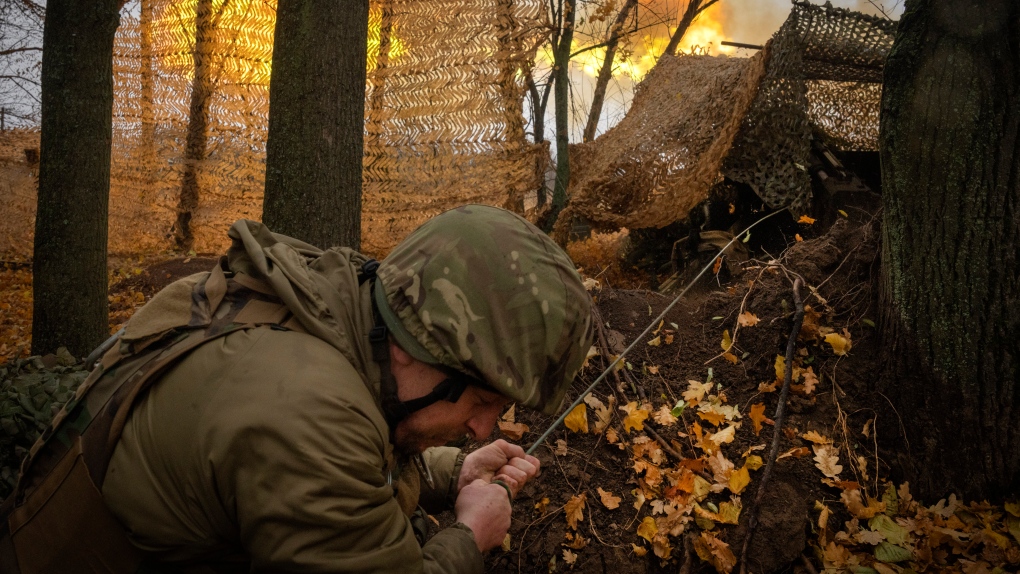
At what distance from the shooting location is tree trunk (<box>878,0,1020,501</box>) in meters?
2.29

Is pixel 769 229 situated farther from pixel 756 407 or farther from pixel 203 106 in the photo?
pixel 203 106

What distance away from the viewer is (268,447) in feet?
3.70

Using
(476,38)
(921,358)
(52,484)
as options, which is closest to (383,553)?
(52,484)

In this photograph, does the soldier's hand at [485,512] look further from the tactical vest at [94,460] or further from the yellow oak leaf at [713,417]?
the yellow oak leaf at [713,417]

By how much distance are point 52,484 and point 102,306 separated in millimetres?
2958

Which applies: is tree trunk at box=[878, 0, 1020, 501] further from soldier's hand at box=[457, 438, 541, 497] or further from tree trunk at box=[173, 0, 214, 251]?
tree trunk at box=[173, 0, 214, 251]

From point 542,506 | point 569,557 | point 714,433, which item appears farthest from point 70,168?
point 714,433

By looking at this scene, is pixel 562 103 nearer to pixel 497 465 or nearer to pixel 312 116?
pixel 312 116

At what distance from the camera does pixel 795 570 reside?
2.36m

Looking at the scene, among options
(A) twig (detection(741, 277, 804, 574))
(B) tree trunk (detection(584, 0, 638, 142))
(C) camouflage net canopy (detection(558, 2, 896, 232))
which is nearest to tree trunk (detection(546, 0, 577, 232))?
(C) camouflage net canopy (detection(558, 2, 896, 232))

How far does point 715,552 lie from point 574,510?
1.87 feet

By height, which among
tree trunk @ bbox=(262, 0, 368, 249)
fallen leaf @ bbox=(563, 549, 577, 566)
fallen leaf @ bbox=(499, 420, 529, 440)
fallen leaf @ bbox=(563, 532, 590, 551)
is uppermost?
tree trunk @ bbox=(262, 0, 368, 249)

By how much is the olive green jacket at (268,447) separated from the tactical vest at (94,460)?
26 millimetres

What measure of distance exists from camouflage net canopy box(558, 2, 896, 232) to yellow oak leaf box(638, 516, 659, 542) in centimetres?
289
